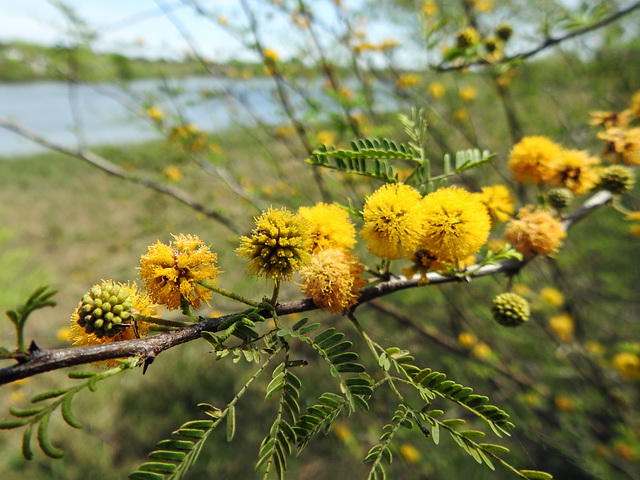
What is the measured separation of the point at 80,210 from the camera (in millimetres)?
12055

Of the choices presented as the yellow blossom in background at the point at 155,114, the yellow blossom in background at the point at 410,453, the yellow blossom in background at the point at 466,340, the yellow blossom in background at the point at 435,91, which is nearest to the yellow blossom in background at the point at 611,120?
the yellow blossom in background at the point at 466,340

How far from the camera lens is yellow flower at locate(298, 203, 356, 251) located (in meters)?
1.11

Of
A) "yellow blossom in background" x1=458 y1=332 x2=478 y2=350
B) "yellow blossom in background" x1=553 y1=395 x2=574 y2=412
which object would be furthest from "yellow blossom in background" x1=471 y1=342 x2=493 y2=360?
"yellow blossom in background" x1=553 y1=395 x2=574 y2=412

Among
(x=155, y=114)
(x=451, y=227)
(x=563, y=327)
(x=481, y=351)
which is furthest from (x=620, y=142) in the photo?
(x=155, y=114)

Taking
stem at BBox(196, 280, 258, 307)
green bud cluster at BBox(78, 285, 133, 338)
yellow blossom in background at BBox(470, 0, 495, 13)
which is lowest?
stem at BBox(196, 280, 258, 307)

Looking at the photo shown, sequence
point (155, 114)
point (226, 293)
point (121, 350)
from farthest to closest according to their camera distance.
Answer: point (155, 114) < point (226, 293) < point (121, 350)

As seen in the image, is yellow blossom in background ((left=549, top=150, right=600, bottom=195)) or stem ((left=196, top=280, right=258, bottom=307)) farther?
yellow blossom in background ((left=549, top=150, right=600, bottom=195))

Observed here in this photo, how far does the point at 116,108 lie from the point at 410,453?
34.9 feet

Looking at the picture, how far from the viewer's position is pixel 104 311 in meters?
0.89

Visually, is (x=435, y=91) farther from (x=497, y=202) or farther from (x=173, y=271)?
(x=173, y=271)

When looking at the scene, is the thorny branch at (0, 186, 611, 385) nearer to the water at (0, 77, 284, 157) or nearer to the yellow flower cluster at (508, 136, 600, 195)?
the yellow flower cluster at (508, 136, 600, 195)

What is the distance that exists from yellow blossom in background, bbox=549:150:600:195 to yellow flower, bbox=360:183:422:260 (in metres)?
0.87

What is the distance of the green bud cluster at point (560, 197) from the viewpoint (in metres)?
1.46

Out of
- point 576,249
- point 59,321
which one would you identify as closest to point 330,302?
point 576,249
